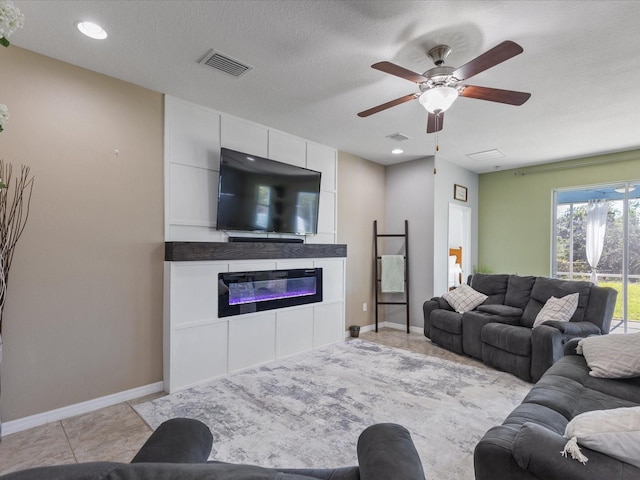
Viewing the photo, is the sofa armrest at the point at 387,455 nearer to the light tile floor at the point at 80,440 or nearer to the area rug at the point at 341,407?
the area rug at the point at 341,407

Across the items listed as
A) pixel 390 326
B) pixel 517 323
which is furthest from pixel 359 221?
pixel 517 323

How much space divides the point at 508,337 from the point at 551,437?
255 cm

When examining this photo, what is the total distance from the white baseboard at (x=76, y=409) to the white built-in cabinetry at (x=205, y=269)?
0.19 metres

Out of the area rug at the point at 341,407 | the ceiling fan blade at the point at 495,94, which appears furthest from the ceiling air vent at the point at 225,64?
the area rug at the point at 341,407

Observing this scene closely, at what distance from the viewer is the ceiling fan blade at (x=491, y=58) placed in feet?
5.86

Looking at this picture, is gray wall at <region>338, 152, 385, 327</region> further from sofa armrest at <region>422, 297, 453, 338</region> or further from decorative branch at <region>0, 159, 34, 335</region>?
decorative branch at <region>0, 159, 34, 335</region>

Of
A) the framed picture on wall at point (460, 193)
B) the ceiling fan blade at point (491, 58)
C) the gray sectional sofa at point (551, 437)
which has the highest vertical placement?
the ceiling fan blade at point (491, 58)

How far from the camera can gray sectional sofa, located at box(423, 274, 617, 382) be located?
3270 millimetres

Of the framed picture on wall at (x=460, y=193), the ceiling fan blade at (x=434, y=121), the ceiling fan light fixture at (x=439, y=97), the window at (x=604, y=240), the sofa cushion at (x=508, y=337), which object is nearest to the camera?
the ceiling fan light fixture at (x=439, y=97)

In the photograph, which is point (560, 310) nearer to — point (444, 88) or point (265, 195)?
point (444, 88)

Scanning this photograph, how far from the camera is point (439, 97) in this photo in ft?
7.77

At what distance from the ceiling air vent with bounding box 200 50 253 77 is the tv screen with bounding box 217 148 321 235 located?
0.84 m

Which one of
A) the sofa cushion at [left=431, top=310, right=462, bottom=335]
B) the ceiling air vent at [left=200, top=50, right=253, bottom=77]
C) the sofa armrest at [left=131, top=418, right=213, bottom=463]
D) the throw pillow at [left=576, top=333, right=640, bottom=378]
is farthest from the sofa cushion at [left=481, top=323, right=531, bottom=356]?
the ceiling air vent at [left=200, top=50, right=253, bottom=77]

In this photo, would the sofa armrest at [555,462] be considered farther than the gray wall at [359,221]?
No
